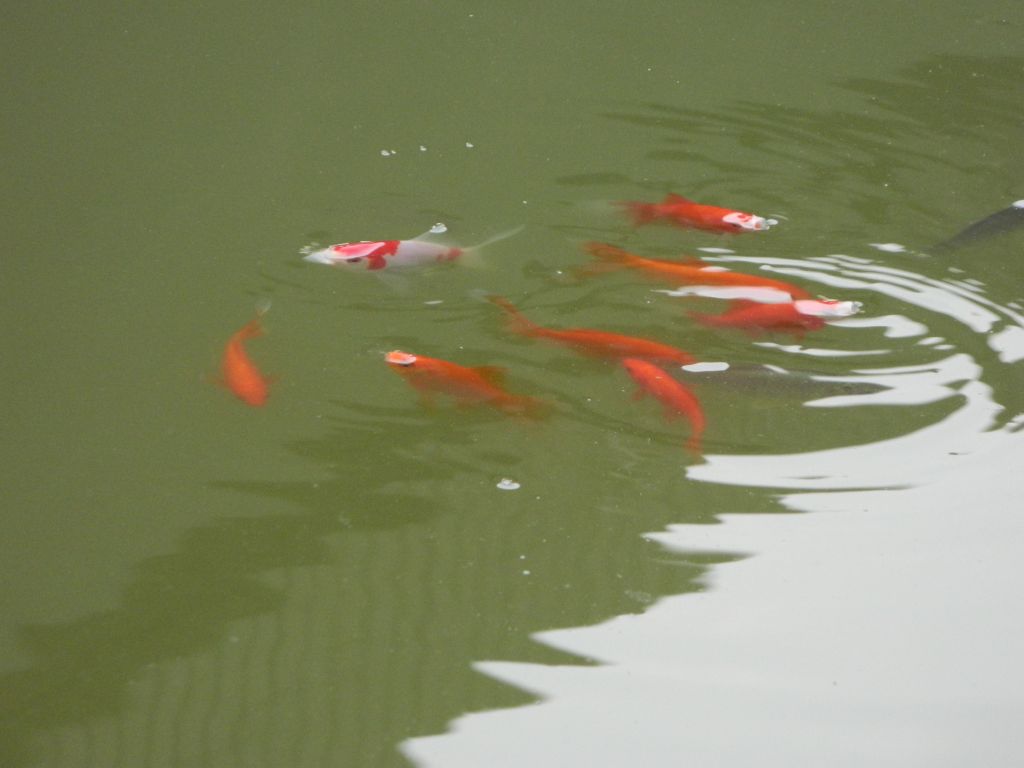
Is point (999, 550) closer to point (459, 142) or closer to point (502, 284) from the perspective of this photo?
point (502, 284)

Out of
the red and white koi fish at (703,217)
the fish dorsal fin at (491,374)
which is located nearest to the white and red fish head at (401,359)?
the fish dorsal fin at (491,374)

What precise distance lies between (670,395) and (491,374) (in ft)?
1.47

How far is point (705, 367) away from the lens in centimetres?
293

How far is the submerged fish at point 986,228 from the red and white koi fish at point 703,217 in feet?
1.86

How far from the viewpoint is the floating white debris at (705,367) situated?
291cm

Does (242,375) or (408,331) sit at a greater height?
(408,331)

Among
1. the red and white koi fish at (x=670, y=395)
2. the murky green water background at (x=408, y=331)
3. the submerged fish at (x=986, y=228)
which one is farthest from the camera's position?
the submerged fish at (x=986, y=228)

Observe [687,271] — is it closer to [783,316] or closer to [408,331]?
[783,316]

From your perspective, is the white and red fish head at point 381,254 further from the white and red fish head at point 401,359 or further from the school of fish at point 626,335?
the white and red fish head at point 401,359

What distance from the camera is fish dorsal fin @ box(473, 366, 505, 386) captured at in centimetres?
279

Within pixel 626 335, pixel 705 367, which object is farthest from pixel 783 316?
pixel 626 335

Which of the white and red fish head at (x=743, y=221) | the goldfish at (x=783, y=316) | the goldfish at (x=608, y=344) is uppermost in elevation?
the white and red fish head at (x=743, y=221)

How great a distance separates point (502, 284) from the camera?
3.27m

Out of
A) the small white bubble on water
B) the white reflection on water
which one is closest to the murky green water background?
the white reflection on water
